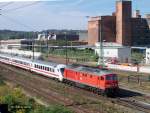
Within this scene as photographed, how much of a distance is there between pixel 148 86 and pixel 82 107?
1682cm

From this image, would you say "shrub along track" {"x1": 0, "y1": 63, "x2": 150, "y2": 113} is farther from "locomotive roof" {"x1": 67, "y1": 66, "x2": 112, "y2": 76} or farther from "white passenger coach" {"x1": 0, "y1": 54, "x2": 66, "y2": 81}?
"white passenger coach" {"x1": 0, "y1": 54, "x2": 66, "y2": 81}

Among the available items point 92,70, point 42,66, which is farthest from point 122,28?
point 92,70

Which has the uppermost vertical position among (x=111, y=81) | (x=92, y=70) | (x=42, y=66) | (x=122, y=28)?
(x=122, y=28)

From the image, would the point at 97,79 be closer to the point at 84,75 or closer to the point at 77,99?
the point at 84,75

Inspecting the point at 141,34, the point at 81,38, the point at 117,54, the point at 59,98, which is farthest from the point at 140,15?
the point at 59,98

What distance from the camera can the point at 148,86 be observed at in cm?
4616

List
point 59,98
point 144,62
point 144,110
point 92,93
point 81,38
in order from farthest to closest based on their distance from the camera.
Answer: point 81,38 → point 144,62 → point 92,93 → point 59,98 → point 144,110

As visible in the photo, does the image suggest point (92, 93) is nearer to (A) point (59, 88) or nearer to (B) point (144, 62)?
(A) point (59, 88)

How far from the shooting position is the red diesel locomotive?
37531mm

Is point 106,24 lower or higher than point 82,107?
higher

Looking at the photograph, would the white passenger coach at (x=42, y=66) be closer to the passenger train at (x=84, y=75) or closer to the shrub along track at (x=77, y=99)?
the passenger train at (x=84, y=75)

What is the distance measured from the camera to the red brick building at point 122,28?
13875 centimetres

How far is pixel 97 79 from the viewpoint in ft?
127

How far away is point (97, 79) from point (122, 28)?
337 ft
